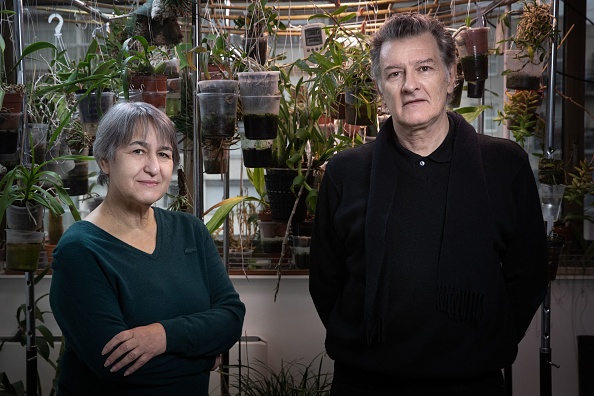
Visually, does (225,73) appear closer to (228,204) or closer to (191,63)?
(191,63)

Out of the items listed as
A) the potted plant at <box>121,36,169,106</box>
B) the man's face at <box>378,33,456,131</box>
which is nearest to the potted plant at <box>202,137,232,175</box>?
the potted plant at <box>121,36,169,106</box>

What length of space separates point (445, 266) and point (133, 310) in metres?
0.73

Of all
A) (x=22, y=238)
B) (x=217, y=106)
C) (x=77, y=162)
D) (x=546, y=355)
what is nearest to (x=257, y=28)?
(x=217, y=106)

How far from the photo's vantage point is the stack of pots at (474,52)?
264 cm

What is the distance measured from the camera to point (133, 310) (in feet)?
6.07

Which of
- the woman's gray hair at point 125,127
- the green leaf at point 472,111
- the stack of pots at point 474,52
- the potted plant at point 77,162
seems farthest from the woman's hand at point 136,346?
the green leaf at point 472,111

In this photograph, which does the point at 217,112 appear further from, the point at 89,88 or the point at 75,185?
the point at 75,185

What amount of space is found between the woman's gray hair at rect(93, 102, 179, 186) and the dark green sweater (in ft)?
0.63

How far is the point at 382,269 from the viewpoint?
1.84 metres

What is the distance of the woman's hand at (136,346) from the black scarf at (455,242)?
482 millimetres

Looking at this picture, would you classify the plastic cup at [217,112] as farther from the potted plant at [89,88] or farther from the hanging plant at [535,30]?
the hanging plant at [535,30]

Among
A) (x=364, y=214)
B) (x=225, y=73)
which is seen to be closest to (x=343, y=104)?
(x=225, y=73)

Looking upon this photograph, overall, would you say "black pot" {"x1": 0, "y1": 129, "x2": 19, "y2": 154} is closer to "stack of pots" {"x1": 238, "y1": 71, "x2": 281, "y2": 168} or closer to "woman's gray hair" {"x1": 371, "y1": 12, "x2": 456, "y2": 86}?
"stack of pots" {"x1": 238, "y1": 71, "x2": 281, "y2": 168}

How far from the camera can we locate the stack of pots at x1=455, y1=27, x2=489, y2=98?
264 centimetres
